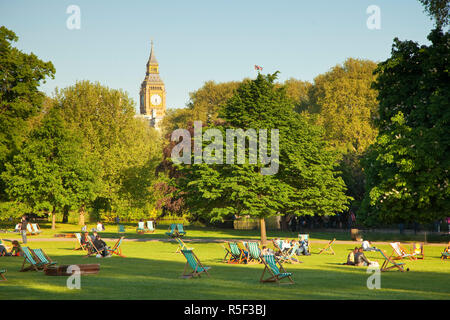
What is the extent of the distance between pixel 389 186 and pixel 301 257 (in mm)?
5550

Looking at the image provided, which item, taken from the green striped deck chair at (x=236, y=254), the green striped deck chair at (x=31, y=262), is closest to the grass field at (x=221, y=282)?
the green striped deck chair at (x=31, y=262)

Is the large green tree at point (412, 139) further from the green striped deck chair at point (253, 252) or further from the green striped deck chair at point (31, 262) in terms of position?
the green striped deck chair at point (31, 262)

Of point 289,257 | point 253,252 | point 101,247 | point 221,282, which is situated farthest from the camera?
point 101,247

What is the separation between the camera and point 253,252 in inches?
888

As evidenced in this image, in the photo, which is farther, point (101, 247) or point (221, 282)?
point (101, 247)

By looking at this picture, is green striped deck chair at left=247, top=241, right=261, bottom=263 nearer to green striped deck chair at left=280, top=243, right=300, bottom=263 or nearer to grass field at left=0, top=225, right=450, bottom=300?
grass field at left=0, top=225, right=450, bottom=300

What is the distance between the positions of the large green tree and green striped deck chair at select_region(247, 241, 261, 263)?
750 cm

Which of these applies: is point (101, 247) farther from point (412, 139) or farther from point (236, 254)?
point (412, 139)

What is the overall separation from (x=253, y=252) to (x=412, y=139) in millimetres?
9818

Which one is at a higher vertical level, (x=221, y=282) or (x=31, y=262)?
(x=31, y=262)

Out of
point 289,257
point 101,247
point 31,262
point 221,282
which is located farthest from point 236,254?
point 31,262

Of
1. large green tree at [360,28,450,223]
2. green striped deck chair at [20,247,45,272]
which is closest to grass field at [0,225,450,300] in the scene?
green striped deck chair at [20,247,45,272]
